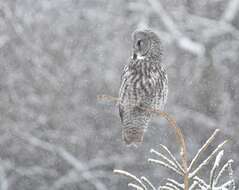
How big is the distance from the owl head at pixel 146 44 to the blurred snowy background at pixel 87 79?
5693mm

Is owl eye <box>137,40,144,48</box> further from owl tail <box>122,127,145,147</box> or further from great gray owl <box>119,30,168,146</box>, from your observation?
owl tail <box>122,127,145,147</box>

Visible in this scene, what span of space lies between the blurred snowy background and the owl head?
18.7 ft

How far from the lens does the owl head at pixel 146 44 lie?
2.91 m

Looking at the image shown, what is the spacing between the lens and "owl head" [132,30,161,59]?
2.91m

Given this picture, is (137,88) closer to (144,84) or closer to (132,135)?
(144,84)

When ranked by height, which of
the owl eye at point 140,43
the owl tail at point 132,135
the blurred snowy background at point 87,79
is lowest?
the owl tail at point 132,135

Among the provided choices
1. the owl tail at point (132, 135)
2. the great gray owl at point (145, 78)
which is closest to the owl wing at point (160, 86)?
the great gray owl at point (145, 78)

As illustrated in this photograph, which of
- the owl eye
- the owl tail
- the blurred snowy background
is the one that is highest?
the blurred snowy background

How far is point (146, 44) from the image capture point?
9.82ft

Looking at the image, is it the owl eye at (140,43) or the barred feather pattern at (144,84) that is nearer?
the owl eye at (140,43)

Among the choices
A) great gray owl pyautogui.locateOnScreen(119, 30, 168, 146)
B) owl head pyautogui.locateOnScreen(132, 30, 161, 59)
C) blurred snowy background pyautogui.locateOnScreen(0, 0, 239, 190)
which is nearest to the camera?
owl head pyautogui.locateOnScreen(132, 30, 161, 59)

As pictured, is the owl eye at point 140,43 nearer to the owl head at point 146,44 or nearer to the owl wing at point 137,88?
the owl head at point 146,44

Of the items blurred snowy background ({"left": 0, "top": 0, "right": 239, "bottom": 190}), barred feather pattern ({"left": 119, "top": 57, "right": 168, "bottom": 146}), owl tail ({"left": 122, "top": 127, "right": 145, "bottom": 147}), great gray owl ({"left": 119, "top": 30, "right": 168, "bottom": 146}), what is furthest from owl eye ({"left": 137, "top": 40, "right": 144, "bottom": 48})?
blurred snowy background ({"left": 0, "top": 0, "right": 239, "bottom": 190})

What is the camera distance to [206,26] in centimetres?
907
